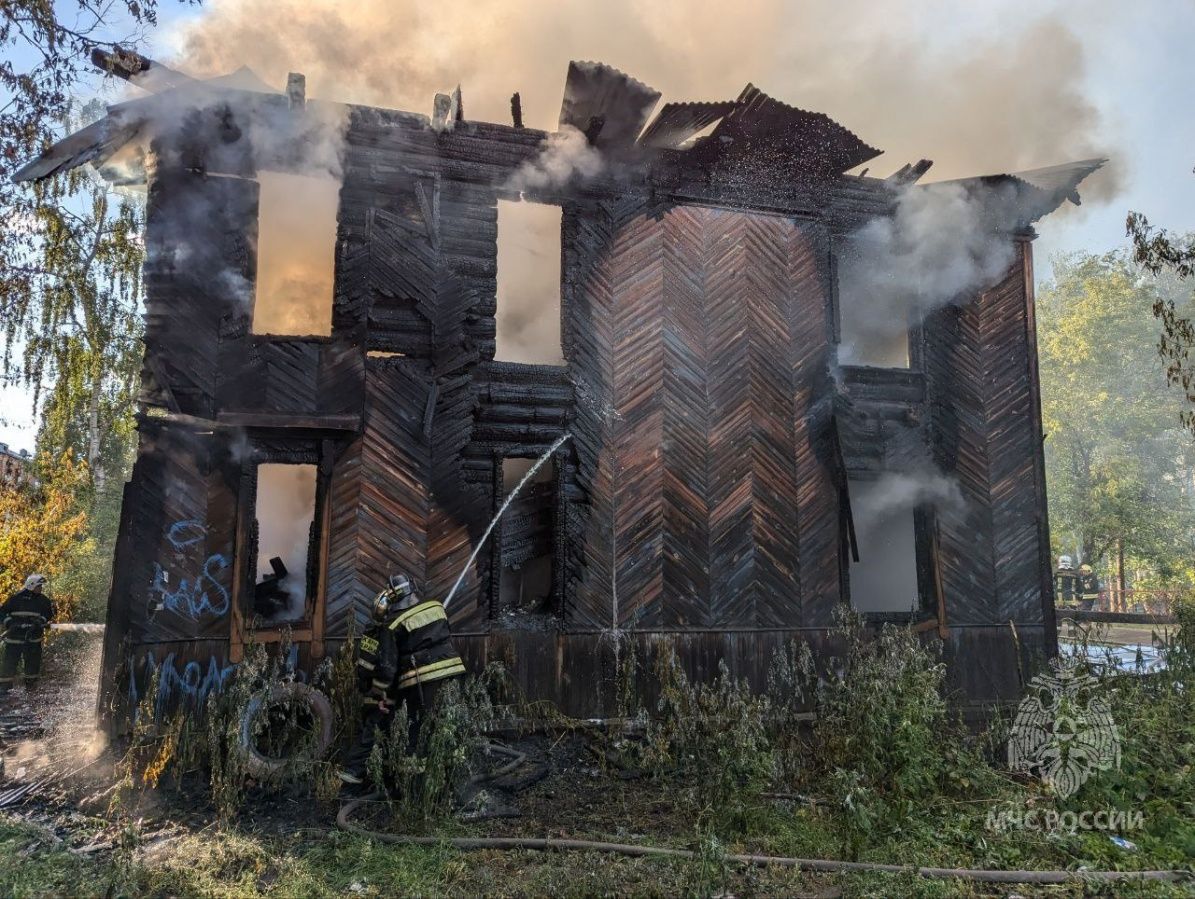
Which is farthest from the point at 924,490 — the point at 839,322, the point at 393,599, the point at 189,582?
the point at 189,582

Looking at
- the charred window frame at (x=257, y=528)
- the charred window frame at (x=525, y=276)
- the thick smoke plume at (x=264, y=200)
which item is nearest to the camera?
the charred window frame at (x=257, y=528)

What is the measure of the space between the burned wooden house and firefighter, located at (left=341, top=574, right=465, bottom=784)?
170 centimetres

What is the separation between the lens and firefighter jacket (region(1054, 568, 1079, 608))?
22156mm

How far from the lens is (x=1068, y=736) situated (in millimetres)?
6199

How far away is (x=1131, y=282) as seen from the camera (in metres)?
34.9

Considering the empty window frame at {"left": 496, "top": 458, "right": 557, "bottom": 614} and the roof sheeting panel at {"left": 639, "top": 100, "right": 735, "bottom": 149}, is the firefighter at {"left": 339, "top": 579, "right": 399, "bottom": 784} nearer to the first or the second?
the empty window frame at {"left": 496, "top": 458, "right": 557, "bottom": 614}

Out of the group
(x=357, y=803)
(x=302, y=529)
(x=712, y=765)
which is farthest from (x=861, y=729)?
(x=302, y=529)

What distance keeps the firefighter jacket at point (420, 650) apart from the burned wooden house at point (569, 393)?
1.85 metres

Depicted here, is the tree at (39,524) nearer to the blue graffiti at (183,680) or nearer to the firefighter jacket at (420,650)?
the blue graffiti at (183,680)

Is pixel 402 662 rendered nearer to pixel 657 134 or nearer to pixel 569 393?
pixel 569 393

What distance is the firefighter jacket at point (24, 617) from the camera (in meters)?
10.1

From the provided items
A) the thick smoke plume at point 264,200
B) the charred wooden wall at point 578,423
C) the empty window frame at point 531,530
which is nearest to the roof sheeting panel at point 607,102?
the charred wooden wall at point 578,423

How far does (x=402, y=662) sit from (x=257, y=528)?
9.44 ft

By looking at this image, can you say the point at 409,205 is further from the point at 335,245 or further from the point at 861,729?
the point at 861,729
